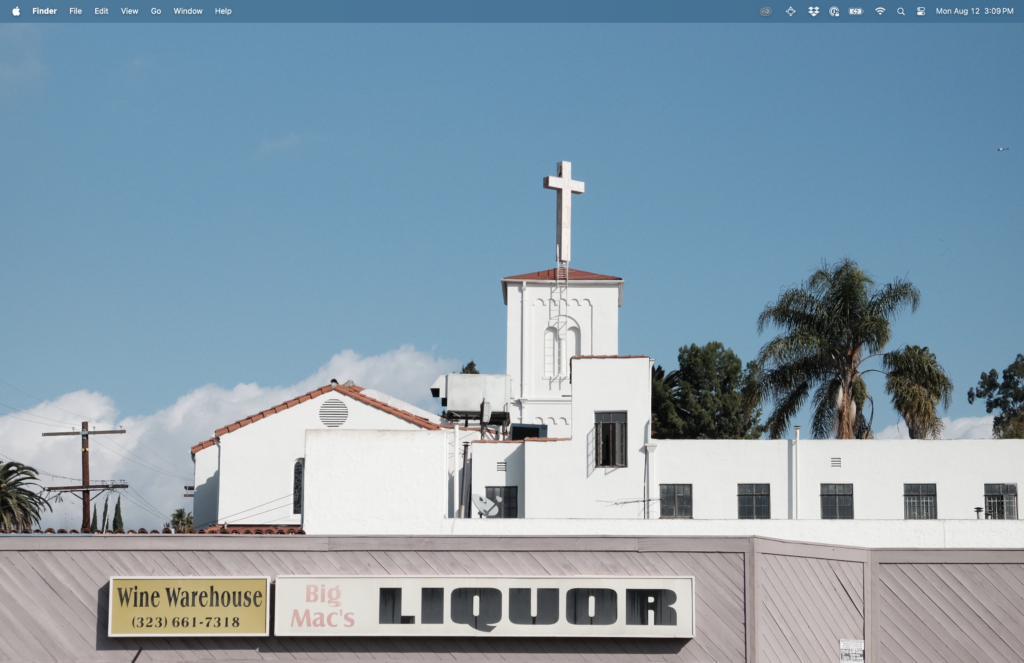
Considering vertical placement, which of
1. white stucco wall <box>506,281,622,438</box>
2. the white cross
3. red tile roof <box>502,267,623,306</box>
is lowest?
white stucco wall <box>506,281,622,438</box>

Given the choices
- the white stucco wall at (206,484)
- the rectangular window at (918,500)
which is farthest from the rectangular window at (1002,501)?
the white stucco wall at (206,484)

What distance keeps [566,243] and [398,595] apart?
34.1m

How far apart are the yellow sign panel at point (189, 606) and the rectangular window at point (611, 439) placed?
53.3 ft

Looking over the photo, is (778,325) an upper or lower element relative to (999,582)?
upper

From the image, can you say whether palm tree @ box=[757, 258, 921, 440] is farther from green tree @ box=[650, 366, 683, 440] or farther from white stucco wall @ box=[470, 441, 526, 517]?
green tree @ box=[650, 366, 683, 440]

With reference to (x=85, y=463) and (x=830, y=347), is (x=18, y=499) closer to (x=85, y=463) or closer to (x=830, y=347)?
(x=85, y=463)

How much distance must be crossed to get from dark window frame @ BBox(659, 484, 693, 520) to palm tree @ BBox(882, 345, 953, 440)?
408 inches

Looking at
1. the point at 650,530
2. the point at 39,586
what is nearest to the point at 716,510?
the point at 650,530

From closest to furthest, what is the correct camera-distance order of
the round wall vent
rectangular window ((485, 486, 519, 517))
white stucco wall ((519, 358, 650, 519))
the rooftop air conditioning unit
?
white stucco wall ((519, 358, 650, 519)), rectangular window ((485, 486, 519, 517)), the round wall vent, the rooftop air conditioning unit

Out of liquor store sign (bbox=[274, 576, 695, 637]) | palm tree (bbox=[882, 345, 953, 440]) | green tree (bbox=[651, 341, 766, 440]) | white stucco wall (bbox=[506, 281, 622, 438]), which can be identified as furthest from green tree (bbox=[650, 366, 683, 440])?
liquor store sign (bbox=[274, 576, 695, 637])

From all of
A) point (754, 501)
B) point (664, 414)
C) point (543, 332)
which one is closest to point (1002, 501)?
point (754, 501)

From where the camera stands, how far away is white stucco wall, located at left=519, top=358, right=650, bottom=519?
37.8 meters

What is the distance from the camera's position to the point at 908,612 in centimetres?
2530

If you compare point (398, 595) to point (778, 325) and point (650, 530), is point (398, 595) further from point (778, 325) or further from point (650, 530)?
point (778, 325)
